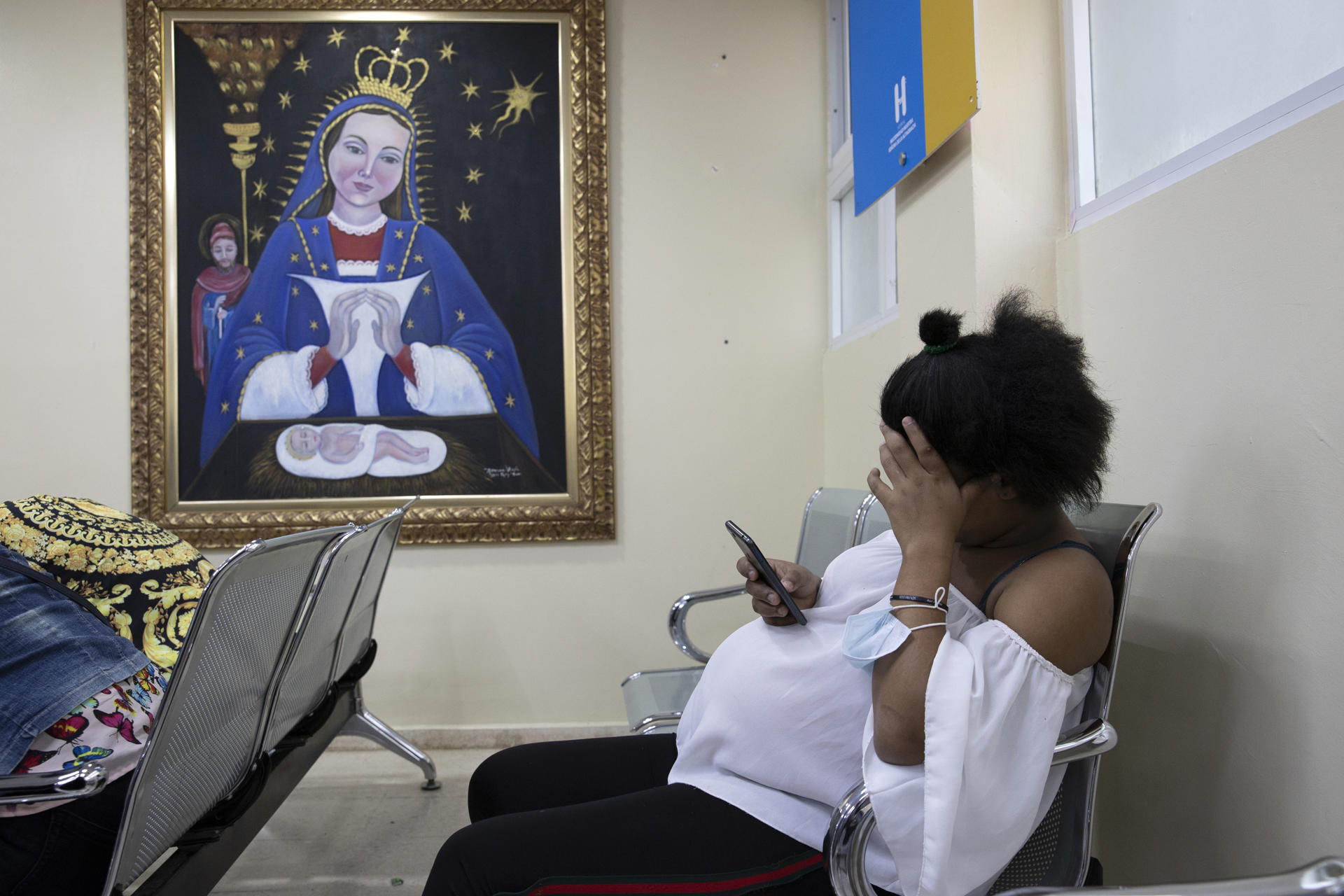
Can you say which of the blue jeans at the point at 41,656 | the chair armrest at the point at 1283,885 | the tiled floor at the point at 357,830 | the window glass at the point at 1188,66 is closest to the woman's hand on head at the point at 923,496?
the chair armrest at the point at 1283,885

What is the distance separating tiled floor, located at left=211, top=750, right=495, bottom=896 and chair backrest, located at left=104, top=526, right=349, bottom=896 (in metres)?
0.72

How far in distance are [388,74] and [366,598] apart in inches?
79.6

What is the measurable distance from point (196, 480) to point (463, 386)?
107 cm

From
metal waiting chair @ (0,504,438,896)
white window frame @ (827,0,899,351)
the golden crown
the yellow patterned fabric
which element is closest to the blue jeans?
metal waiting chair @ (0,504,438,896)

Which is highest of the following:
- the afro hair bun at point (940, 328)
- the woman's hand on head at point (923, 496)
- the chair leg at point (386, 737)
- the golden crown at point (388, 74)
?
the golden crown at point (388, 74)

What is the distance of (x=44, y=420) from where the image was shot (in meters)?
3.04

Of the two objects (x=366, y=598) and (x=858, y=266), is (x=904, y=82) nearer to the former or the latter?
(x=858, y=266)

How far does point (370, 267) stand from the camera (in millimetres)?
3049

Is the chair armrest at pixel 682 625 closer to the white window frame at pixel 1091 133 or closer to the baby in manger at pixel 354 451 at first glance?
the white window frame at pixel 1091 133

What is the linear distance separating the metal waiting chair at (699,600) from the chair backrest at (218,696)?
0.74 meters

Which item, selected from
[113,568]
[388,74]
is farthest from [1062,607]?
[388,74]

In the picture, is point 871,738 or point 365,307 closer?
point 871,738

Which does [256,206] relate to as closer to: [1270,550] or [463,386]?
[463,386]

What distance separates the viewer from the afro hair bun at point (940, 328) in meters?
1.04
